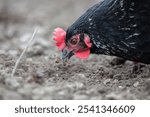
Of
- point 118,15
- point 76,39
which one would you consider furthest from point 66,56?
point 118,15

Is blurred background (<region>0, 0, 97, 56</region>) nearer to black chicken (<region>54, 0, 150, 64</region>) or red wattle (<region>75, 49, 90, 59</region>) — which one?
red wattle (<region>75, 49, 90, 59</region>)

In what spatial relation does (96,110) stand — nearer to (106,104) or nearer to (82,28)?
(106,104)

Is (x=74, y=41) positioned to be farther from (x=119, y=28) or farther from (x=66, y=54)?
(x=119, y=28)

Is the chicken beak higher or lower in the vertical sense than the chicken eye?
lower

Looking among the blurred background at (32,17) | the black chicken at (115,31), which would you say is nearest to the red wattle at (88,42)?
the black chicken at (115,31)

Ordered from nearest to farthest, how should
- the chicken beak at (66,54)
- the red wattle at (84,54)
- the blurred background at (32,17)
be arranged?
the red wattle at (84,54), the chicken beak at (66,54), the blurred background at (32,17)

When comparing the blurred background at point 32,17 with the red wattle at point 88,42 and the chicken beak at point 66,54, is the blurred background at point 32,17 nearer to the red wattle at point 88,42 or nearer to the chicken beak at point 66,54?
the chicken beak at point 66,54

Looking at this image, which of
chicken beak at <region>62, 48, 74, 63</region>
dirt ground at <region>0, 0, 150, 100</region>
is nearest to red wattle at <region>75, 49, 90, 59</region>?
chicken beak at <region>62, 48, 74, 63</region>

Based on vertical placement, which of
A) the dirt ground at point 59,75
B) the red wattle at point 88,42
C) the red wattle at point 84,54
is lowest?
the dirt ground at point 59,75

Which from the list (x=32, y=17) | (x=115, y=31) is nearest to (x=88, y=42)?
(x=115, y=31)
